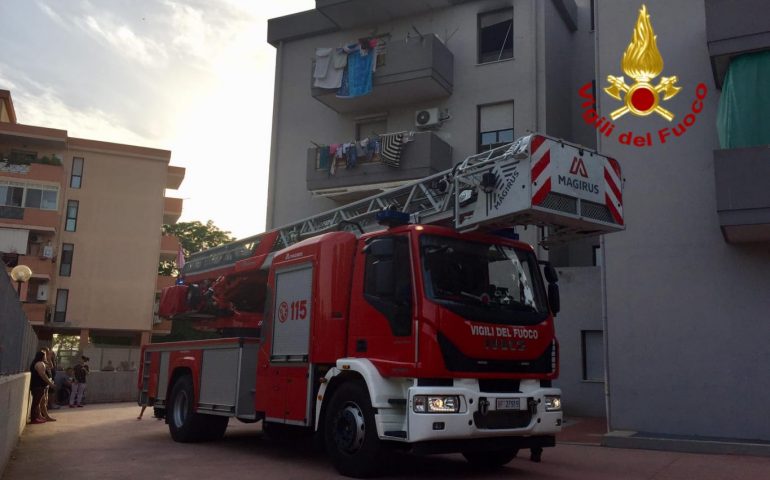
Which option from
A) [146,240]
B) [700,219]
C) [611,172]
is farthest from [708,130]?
[146,240]

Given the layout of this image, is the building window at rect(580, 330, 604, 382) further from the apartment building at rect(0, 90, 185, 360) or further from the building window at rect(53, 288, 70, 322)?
the building window at rect(53, 288, 70, 322)

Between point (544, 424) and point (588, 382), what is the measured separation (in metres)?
9.86

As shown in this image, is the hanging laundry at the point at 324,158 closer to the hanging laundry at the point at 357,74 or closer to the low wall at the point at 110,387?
the hanging laundry at the point at 357,74

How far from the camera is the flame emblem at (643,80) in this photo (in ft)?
45.7

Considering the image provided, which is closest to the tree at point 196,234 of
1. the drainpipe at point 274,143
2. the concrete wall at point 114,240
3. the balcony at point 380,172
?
the concrete wall at point 114,240

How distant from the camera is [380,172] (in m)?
20.0

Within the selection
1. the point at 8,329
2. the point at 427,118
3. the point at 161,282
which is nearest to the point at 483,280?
the point at 8,329

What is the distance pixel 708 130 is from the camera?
43.9 feet

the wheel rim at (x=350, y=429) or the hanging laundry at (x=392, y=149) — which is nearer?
the wheel rim at (x=350, y=429)

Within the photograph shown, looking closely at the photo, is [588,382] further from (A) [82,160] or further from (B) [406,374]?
(A) [82,160]

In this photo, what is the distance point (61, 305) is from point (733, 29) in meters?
38.0

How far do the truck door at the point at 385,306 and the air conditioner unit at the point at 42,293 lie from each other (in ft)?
119

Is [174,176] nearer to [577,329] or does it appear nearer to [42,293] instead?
[42,293]

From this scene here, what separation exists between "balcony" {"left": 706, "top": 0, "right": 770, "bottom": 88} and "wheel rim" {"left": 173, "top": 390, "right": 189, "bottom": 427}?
11031mm
